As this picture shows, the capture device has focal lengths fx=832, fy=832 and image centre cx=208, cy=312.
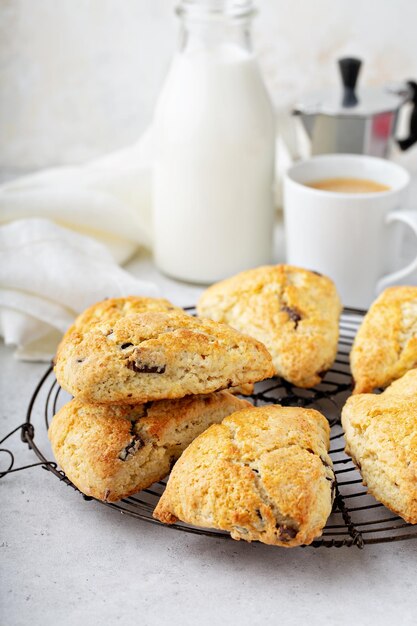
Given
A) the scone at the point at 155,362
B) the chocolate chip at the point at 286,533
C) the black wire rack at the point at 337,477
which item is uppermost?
the scone at the point at 155,362

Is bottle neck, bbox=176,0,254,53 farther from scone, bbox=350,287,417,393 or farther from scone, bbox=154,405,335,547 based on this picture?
scone, bbox=154,405,335,547

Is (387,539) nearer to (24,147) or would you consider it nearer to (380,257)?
(380,257)

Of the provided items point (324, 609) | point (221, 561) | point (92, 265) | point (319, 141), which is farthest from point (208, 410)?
point (319, 141)

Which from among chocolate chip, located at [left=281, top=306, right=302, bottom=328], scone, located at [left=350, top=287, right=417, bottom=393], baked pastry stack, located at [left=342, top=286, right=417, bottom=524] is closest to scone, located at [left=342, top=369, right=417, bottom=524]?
baked pastry stack, located at [left=342, top=286, right=417, bottom=524]

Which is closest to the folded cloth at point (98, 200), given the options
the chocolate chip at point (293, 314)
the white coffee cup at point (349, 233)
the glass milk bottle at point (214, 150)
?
the glass milk bottle at point (214, 150)

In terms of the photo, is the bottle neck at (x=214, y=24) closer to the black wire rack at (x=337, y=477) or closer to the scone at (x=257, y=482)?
the black wire rack at (x=337, y=477)
